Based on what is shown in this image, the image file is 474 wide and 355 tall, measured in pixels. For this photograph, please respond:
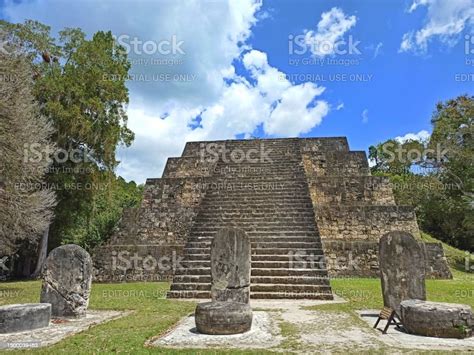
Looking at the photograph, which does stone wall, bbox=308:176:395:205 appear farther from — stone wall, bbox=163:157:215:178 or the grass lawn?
stone wall, bbox=163:157:215:178

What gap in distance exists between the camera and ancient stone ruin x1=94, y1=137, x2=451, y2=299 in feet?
31.4

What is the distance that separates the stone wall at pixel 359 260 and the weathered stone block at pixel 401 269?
186 inches

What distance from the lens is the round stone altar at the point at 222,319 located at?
5.39 meters

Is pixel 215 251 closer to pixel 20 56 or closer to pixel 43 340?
pixel 43 340

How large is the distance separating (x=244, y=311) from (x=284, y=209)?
23.3 feet

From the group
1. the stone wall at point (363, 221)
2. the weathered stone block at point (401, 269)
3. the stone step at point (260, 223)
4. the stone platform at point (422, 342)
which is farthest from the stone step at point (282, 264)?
the stone platform at point (422, 342)

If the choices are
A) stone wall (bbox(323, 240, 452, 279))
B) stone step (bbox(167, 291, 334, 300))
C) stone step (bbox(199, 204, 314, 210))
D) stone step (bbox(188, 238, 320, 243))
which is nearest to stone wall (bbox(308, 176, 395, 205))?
A: stone step (bbox(199, 204, 314, 210))

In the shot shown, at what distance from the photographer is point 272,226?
37.9ft

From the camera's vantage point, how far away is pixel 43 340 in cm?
516

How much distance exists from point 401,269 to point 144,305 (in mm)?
5009

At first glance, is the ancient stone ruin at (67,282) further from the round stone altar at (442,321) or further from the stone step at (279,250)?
the round stone altar at (442,321)

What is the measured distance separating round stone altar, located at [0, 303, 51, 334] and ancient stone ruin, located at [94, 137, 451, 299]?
3.39 m

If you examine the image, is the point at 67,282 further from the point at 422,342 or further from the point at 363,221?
the point at 363,221

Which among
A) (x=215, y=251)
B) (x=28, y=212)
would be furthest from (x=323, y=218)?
(x=28, y=212)
